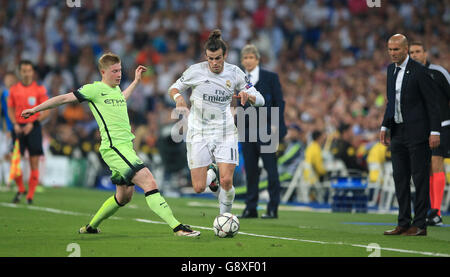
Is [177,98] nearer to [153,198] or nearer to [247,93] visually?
[247,93]

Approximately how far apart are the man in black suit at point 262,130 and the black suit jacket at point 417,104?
3225mm

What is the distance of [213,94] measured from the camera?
35.3 feet

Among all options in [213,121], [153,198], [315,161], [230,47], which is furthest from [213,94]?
[230,47]

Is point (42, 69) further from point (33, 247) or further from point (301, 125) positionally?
point (33, 247)

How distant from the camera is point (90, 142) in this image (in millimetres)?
25141

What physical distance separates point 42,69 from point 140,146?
19.1ft

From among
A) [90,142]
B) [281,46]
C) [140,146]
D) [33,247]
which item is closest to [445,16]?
[281,46]

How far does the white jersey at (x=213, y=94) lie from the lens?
35.3 ft

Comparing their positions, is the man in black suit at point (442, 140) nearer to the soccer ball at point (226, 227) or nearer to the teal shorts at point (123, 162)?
the soccer ball at point (226, 227)

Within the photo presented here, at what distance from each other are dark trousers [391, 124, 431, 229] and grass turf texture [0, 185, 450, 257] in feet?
1.25

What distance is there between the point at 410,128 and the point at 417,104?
13.4 inches

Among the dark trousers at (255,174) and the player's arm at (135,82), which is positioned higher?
the player's arm at (135,82)

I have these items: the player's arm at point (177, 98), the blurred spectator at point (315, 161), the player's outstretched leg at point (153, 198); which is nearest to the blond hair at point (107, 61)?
the player's arm at point (177, 98)

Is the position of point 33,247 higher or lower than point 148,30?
lower
